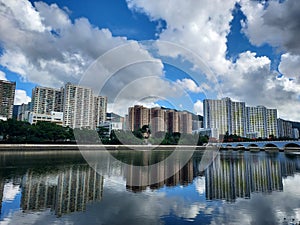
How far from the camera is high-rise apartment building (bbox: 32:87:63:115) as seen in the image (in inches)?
3081

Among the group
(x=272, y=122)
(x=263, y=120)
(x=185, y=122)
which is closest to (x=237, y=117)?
(x=263, y=120)

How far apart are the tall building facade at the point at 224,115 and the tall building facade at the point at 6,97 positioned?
68.1 m

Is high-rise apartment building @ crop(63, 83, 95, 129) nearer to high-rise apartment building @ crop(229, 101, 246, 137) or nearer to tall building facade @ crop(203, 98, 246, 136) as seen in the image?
tall building facade @ crop(203, 98, 246, 136)

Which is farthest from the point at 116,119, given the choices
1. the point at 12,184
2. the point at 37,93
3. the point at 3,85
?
the point at 12,184

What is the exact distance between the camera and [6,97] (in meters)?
75.9

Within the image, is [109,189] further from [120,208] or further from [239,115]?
[239,115]

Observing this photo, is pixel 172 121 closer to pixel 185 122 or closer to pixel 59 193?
pixel 185 122

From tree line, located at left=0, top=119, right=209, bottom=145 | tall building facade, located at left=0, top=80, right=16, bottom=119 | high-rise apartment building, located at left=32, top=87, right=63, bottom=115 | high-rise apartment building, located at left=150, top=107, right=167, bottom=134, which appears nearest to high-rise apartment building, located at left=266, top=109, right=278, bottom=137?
tree line, located at left=0, top=119, right=209, bottom=145

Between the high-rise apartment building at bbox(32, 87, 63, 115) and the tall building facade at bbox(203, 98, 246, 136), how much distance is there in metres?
53.9

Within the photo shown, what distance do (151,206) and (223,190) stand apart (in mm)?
4096

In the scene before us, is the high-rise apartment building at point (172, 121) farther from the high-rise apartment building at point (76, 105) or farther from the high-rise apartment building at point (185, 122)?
the high-rise apartment building at point (76, 105)

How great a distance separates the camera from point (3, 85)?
76000 millimetres

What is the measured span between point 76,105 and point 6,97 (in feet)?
74.3

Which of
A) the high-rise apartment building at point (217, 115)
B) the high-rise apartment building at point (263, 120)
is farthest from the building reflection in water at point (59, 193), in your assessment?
the high-rise apartment building at point (263, 120)
